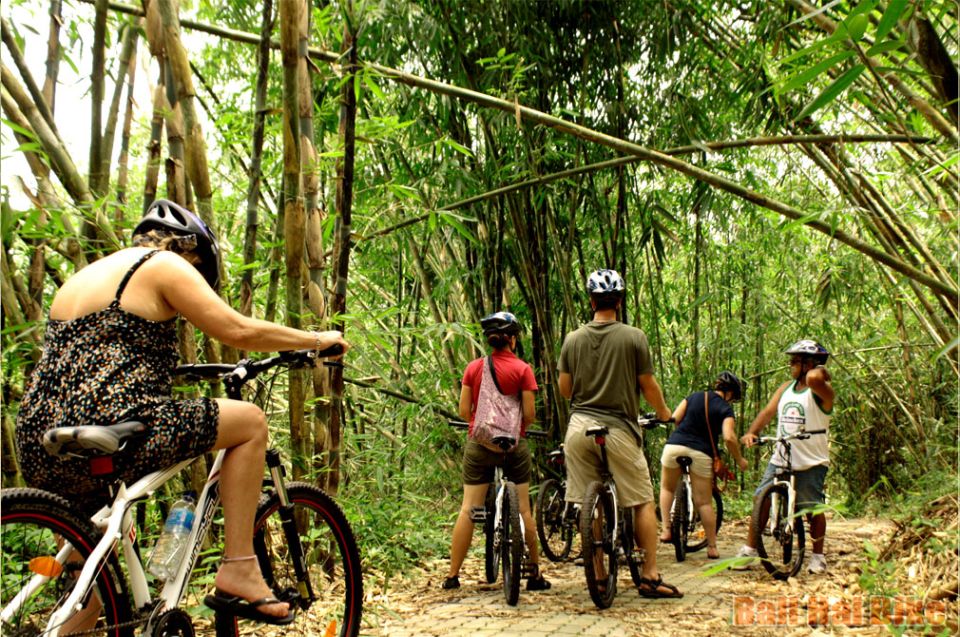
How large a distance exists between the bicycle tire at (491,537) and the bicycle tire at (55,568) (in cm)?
Answer: 272

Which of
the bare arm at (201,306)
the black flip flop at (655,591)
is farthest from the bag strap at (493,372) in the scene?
the bare arm at (201,306)

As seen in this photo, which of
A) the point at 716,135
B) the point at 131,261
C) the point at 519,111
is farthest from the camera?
the point at 716,135

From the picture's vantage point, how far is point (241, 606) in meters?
2.25

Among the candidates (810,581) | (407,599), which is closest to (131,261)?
(407,599)

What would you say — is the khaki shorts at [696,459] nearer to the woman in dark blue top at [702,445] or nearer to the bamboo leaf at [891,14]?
the woman in dark blue top at [702,445]

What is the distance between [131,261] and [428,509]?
535 cm

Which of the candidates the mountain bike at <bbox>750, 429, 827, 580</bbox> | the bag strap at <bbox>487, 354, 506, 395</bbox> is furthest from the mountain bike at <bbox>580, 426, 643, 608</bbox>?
the mountain bike at <bbox>750, 429, 827, 580</bbox>

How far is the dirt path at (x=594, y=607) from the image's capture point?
3.62m

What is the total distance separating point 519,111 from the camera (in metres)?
4.11

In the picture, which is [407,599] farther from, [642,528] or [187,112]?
[187,112]

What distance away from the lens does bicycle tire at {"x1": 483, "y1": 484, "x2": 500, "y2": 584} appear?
15.3 ft

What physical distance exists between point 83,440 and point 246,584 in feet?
2.14

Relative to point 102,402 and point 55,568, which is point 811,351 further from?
point 55,568

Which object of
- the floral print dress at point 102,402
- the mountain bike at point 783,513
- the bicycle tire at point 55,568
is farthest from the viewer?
the mountain bike at point 783,513
